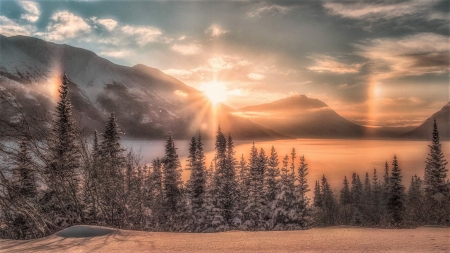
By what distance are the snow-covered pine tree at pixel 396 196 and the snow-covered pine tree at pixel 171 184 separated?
106 ft

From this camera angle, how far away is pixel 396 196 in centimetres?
4772

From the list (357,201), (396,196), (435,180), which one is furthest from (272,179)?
(357,201)

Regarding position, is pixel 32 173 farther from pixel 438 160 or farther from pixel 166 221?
pixel 438 160

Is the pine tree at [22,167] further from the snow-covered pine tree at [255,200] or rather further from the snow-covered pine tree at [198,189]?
the snow-covered pine tree at [255,200]

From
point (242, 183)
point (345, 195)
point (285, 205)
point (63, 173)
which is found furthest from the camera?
point (345, 195)

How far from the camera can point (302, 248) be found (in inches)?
308

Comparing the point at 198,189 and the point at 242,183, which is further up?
the point at 198,189

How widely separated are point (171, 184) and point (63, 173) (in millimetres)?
30930

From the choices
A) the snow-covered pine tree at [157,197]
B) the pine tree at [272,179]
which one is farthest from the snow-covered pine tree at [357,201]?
the snow-covered pine tree at [157,197]

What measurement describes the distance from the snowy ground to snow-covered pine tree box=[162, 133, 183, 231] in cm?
3527

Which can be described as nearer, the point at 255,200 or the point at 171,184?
the point at 171,184

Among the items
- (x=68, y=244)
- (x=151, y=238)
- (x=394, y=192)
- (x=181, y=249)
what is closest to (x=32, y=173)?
(x=68, y=244)

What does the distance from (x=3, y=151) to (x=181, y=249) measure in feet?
23.5

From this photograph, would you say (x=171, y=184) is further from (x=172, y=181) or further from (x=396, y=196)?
(x=396, y=196)
